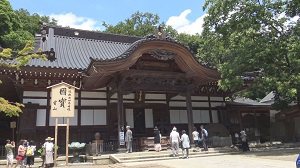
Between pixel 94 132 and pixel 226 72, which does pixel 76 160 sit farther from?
pixel 226 72

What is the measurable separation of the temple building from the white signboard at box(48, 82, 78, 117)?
2905mm

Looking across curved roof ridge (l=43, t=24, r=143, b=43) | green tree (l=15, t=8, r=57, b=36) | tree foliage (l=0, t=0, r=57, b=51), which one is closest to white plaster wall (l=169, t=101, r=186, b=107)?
curved roof ridge (l=43, t=24, r=143, b=43)

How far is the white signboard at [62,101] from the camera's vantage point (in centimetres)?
923

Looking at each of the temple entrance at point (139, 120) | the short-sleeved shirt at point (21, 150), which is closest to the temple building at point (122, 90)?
the temple entrance at point (139, 120)

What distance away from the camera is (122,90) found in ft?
45.6

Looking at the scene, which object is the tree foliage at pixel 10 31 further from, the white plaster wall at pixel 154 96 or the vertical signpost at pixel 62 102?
the vertical signpost at pixel 62 102

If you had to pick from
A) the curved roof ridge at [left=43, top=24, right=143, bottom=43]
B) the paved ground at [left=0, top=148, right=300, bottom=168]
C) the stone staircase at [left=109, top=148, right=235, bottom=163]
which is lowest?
the paved ground at [left=0, top=148, right=300, bottom=168]

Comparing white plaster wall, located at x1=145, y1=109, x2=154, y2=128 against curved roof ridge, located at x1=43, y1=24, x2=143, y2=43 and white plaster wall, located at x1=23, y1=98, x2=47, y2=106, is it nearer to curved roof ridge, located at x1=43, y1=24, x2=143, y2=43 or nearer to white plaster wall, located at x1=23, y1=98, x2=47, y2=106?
white plaster wall, located at x1=23, y1=98, x2=47, y2=106

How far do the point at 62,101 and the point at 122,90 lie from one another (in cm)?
481

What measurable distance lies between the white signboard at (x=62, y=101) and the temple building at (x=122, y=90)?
2.91 metres

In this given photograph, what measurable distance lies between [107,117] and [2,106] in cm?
746

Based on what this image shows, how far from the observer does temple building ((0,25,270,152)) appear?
13.5 meters

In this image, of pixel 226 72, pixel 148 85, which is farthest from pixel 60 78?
pixel 226 72

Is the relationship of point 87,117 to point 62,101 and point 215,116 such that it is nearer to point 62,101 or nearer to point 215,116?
point 62,101
